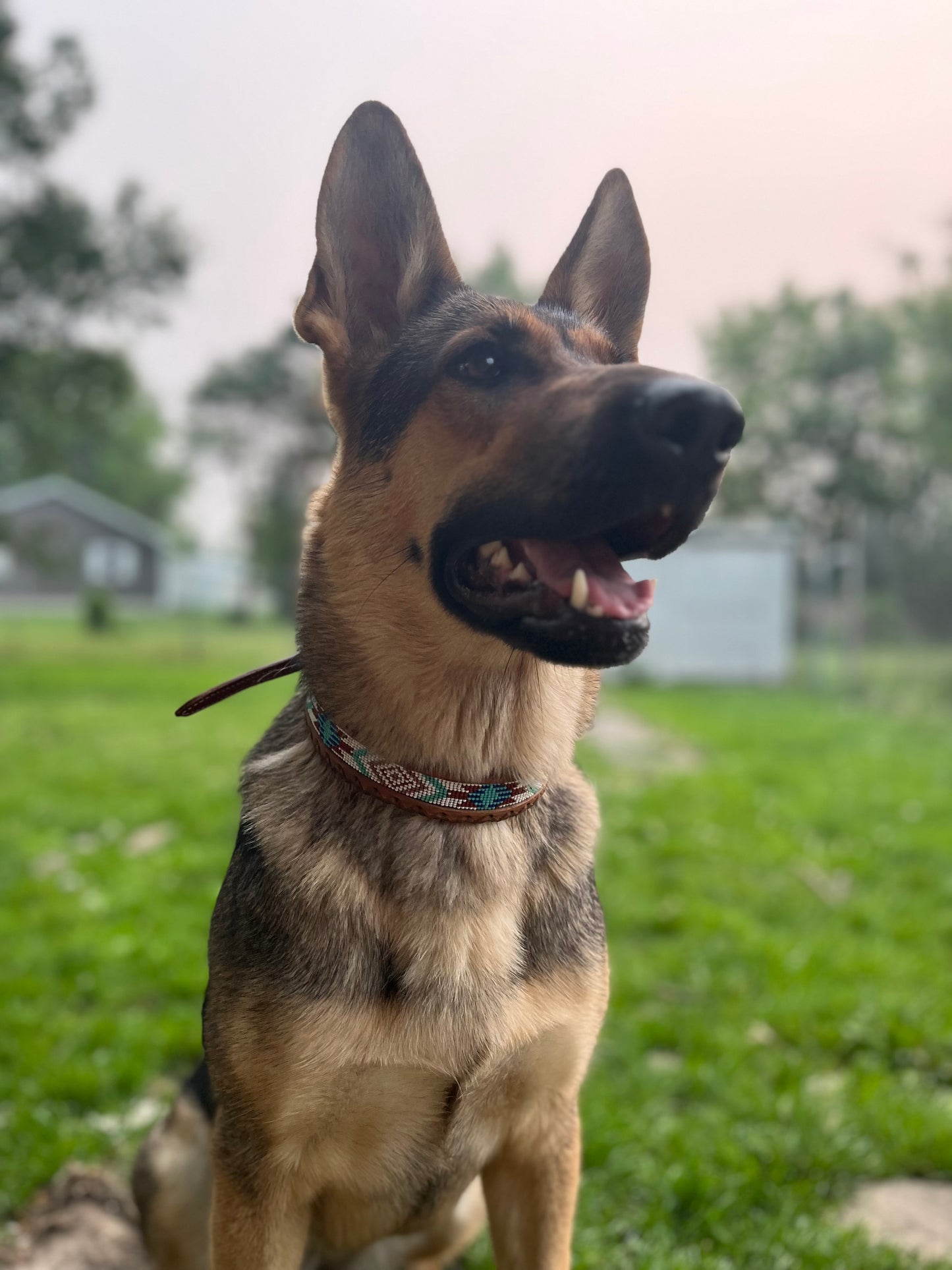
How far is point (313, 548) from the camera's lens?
84.8 inches

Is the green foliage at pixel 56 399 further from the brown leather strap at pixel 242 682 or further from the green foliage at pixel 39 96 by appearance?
the brown leather strap at pixel 242 682

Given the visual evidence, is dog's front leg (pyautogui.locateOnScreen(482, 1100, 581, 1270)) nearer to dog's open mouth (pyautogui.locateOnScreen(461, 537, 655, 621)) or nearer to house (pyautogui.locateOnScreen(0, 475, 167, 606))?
dog's open mouth (pyautogui.locateOnScreen(461, 537, 655, 621))

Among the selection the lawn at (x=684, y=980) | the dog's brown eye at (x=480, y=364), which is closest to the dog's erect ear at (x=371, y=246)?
the dog's brown eye at (x=480, y=364)

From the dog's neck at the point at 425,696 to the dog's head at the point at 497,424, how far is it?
0.18ft

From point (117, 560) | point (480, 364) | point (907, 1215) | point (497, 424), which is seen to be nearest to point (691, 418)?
point (497, 424)

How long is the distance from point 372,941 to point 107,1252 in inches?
64.9

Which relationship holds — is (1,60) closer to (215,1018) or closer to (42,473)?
(42,473)

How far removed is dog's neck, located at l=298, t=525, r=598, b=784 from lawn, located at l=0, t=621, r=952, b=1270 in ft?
5.40

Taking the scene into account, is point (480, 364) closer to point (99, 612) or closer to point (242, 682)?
point (242, 682)

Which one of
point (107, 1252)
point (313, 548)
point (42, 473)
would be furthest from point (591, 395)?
point (42, 473)

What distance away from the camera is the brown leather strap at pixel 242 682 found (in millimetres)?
2227

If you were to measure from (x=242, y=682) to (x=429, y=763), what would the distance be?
1.67 feet

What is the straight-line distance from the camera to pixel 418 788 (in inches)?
78.2

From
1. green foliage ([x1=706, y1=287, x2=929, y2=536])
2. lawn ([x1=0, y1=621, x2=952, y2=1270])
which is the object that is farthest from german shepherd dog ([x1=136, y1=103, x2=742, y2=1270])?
green foliage ([x1=706, y1=287, x2=929, y2=536])
